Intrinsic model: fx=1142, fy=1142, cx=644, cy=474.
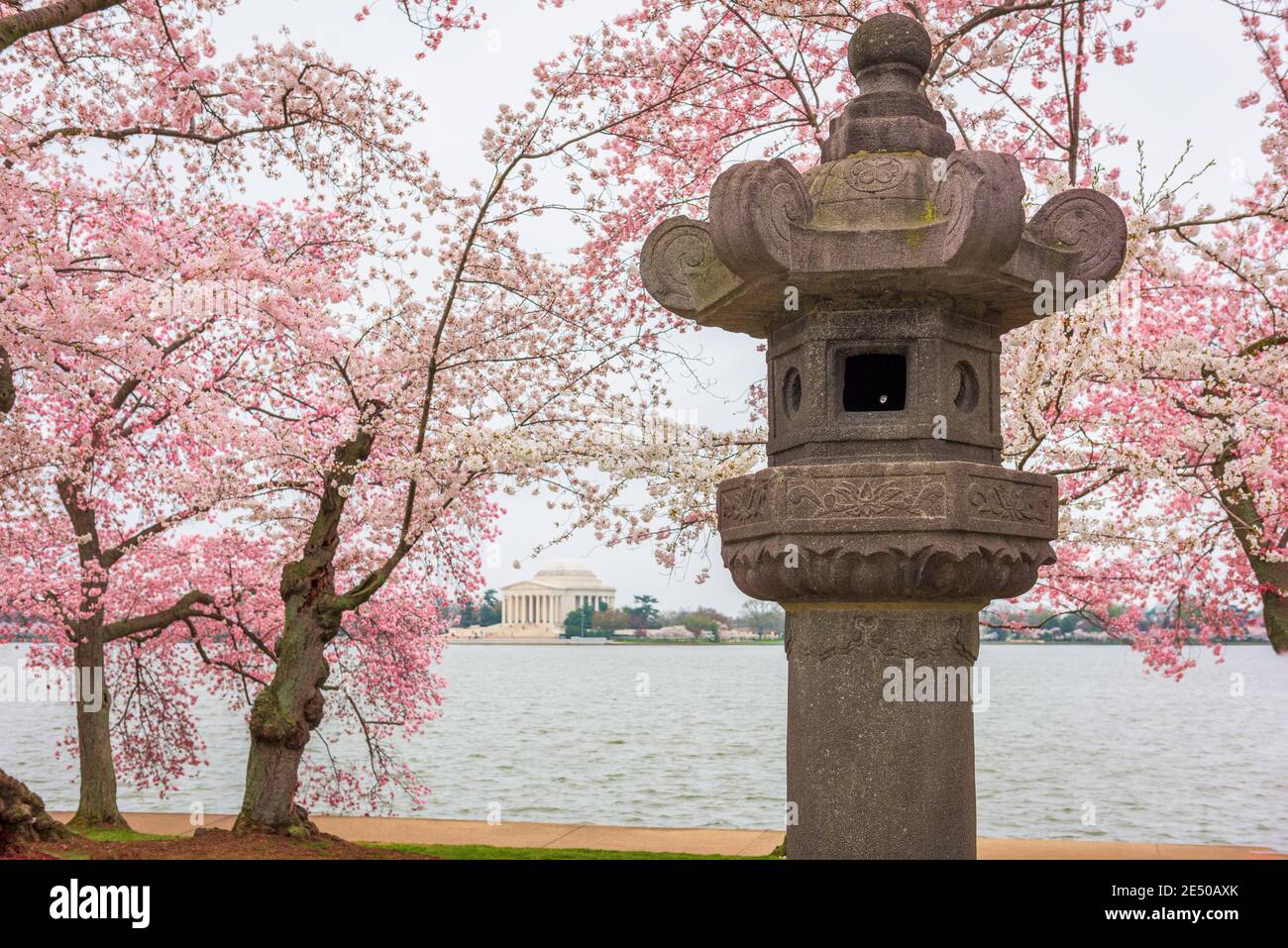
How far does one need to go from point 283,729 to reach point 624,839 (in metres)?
4.18

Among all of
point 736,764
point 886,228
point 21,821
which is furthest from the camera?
point 736,764

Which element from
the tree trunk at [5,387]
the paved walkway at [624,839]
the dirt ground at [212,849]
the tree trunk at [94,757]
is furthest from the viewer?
the tree trunk at [94,757]

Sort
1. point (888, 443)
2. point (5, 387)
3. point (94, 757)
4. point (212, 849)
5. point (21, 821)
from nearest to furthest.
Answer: point (888, 443) < point (5, 387) < point (21, 821) < point (212, 849) < point (94, 757)

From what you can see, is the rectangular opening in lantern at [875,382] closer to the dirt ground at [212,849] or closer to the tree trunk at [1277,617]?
the dirt ground at [212,849]

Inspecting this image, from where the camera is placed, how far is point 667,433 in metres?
9.45

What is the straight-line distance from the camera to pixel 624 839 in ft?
42.3

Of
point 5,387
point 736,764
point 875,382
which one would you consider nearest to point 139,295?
point 5,387

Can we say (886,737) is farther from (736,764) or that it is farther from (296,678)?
(736,764)

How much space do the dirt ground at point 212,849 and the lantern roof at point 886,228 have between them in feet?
22.2

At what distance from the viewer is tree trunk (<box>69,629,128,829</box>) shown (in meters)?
13.5

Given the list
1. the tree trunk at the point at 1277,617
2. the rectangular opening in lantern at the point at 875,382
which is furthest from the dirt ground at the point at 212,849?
the tree trunk at the point at 1277,617

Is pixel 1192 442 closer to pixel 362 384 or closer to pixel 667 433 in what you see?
pixel 667 433

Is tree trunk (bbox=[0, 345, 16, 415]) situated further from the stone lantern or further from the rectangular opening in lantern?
the rectangular opening in lantern

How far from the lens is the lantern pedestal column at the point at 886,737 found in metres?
4.91
